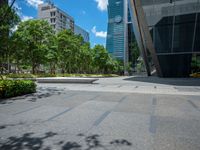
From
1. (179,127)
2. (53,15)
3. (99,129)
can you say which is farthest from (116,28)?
(99,129)

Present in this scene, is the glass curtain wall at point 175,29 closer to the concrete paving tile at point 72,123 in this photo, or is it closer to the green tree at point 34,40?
the green tree at point 34,40

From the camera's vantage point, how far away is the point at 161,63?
30156mm

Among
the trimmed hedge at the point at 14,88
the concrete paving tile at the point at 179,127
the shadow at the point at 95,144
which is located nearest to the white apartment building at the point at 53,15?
the trimmed hedge at the point at 14,88

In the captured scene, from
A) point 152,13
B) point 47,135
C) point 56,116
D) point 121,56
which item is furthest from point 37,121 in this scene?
point 121,56

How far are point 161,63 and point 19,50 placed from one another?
2424cm

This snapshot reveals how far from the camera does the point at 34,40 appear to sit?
3198 cm

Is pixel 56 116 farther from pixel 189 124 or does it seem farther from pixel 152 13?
pixel 152 13

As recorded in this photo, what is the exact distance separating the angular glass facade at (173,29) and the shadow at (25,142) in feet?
85.1

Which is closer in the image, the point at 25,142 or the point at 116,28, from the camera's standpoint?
the point at 25,142

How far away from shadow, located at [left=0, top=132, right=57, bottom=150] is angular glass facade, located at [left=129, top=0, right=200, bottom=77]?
25.9 metres

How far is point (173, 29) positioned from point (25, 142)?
91.7 feet

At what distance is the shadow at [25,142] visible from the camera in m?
3.96

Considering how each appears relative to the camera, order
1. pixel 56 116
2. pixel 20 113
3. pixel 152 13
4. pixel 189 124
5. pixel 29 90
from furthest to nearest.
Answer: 1. pixel 152 13
2. pixel 29 90
3. pixel 20 113
4. pixel 56 116
5. pixel 189 124

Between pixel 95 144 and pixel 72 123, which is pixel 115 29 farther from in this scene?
pixel 95 144
